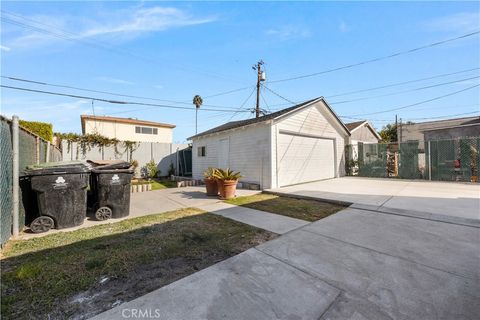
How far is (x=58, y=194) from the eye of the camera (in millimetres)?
4066

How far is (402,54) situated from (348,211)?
36.5 ft

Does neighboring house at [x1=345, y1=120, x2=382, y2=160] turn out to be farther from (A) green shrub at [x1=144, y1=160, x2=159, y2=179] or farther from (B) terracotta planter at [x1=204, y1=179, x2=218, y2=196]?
(A) green shrub at [x1=144, y1=160, x2=159, y2=179]

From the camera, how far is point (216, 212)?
537cm

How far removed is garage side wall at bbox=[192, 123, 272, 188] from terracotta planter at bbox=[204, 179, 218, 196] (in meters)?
2.29

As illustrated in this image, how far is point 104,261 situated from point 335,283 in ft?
9.25

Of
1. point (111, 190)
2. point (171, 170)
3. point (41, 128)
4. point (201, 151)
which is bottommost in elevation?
point (111, 190)

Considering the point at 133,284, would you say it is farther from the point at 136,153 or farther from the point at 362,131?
the point at 362,131

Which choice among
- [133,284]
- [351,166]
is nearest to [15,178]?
[133,284]

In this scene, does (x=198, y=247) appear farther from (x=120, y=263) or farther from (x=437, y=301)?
(x=437, y=301)

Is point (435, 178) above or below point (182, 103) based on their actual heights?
below

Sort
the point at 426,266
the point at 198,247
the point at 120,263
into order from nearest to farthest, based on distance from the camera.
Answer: the point at 426,266, the point at 120,263, the point at 198,247

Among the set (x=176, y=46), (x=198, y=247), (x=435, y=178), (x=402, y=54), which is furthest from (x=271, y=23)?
(x=435, y=178)

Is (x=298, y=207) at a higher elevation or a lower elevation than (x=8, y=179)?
lower

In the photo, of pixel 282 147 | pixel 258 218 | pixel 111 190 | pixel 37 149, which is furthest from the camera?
pixel 282 147
